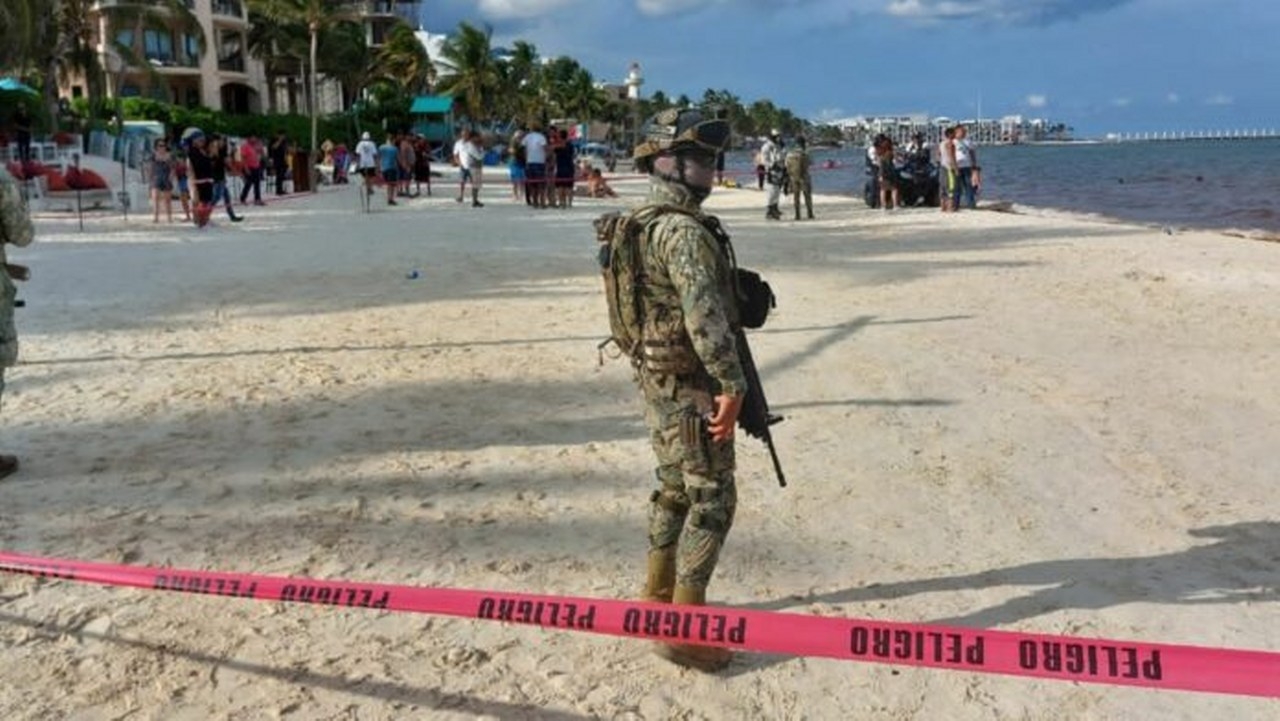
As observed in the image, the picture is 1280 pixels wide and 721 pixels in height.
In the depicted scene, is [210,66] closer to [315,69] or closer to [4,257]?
[315,69]

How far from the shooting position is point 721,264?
9.90 feet

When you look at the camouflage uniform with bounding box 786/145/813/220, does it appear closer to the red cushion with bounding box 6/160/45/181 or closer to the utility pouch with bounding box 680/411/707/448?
the red cushion with bounding box 6/160/45/181

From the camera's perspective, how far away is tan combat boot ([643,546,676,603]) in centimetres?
346

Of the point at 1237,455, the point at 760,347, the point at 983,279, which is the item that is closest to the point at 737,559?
the point at 1237,455

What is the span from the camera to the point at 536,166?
21.9 m

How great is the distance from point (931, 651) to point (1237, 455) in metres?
3.75

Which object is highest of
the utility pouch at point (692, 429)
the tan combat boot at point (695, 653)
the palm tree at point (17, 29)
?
the palm tree at point (17, 29)

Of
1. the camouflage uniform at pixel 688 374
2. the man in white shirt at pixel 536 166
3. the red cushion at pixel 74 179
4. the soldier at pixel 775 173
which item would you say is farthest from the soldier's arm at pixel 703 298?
the red cushion at pixel 74 179

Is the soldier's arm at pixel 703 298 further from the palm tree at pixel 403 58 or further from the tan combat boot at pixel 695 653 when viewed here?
the palm tree at pixel 403 58

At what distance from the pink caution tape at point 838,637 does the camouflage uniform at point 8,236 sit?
8.16 feet

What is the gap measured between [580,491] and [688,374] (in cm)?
199

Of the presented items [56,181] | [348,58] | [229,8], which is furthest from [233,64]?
[56,181]

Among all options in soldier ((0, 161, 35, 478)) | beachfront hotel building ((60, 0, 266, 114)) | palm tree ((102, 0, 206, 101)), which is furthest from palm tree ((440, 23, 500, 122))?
soldier ((0, 161, 35, 478))

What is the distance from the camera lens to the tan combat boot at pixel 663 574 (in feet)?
11.4
